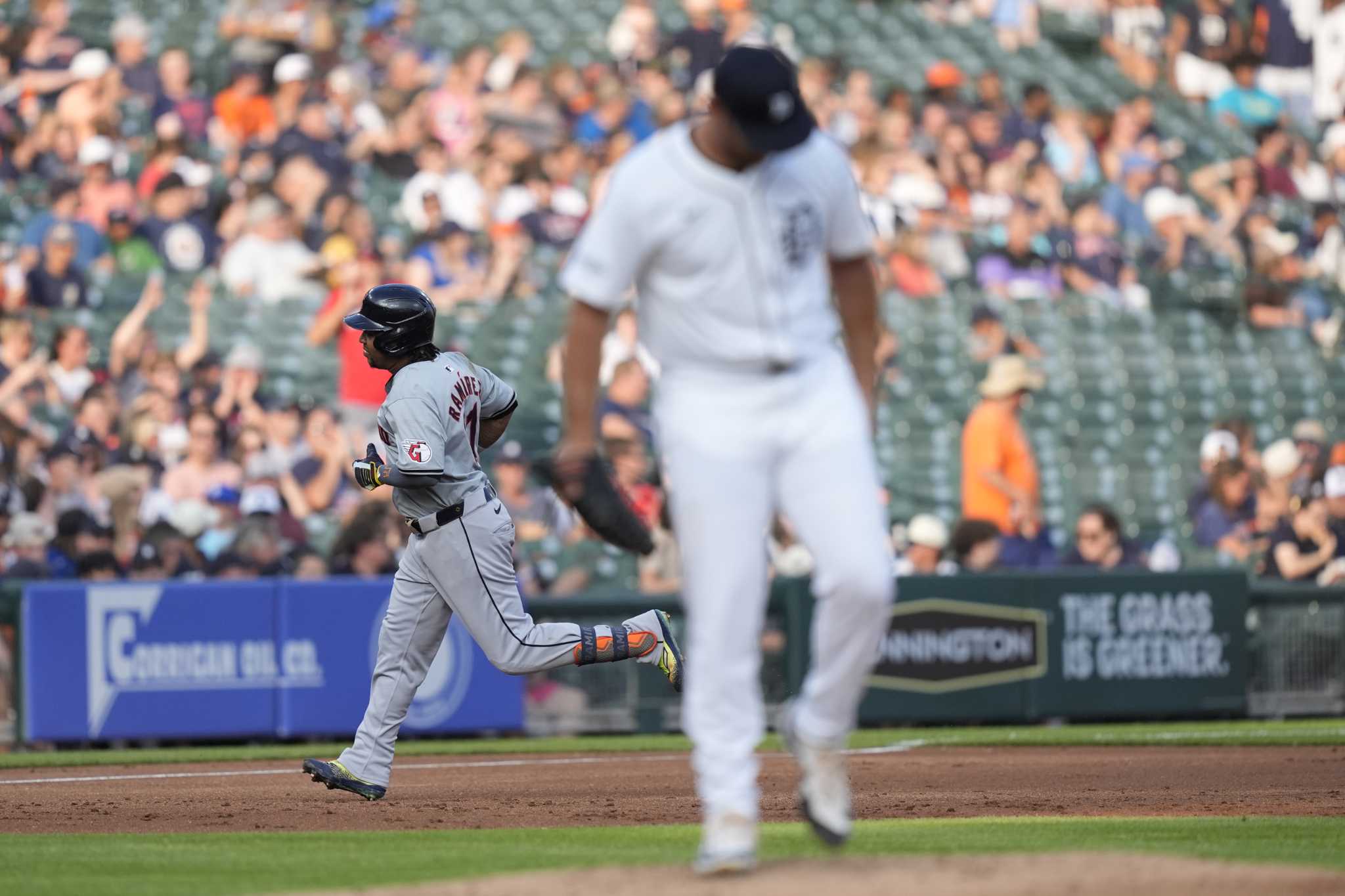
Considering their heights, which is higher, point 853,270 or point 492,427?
point 853,270

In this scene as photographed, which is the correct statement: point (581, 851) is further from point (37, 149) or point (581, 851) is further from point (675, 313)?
point (37, 149)

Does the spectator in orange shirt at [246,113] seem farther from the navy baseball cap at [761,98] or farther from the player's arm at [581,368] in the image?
the navy baseball cap at [761,98]

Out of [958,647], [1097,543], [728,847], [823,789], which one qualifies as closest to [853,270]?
[823,789]

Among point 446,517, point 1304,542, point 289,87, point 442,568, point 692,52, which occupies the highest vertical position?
point 692,52

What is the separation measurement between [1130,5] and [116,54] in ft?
40.2

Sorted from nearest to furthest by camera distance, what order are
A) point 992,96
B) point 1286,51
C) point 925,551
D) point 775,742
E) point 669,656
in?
1. point 669,656
2. point 775,742
3. point 925,551
4. point 992,96
5. point 1286,51

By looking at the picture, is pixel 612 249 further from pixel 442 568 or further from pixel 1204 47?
pixel 1204 47

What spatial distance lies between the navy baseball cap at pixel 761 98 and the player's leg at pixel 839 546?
668mm

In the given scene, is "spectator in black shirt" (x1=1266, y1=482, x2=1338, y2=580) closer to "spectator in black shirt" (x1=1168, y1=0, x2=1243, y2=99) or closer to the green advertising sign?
the green advertising sign

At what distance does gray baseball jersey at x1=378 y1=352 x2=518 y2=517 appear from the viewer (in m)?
8.28

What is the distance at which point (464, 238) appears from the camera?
58.0 ft

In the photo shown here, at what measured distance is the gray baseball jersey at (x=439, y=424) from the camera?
8281mm

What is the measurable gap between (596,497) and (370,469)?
3038 millimetres

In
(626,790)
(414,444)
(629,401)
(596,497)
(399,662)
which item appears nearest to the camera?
(596,497)
